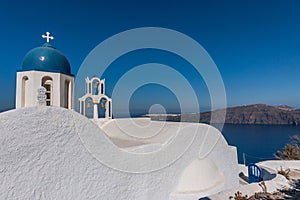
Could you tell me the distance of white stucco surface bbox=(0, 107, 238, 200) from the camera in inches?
139

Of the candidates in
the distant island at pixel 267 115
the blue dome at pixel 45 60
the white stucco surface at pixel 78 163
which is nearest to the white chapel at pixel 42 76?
the blue dome at pixel 45 60

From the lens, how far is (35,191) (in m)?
3.74

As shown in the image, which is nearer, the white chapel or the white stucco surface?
the white stucco surface

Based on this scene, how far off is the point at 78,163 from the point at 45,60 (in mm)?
3999

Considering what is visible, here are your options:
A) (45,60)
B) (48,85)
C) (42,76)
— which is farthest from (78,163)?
(48,85)

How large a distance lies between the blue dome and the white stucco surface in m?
3.23

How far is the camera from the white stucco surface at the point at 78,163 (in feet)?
11.6

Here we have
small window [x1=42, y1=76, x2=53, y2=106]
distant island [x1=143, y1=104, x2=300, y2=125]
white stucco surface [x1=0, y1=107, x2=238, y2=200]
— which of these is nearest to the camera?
white stucco surface [x1=0, y1=107, x2=238, y2=200]

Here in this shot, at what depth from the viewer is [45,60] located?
22.0 feet

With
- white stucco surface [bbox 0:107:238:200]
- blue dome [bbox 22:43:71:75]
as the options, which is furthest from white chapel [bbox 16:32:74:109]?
white stucco surface [bbox 0:107:238:200]

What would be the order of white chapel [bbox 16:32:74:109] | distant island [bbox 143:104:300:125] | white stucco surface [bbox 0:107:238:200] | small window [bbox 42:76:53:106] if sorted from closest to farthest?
white stucco surface [bbox 0:107:238:200], white chapel [bbox 16:32:74:109], small window [bbox 42:76:53:106], distant island [bbox 143:104:300:125]

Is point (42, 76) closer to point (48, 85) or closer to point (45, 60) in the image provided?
point (45, 60)

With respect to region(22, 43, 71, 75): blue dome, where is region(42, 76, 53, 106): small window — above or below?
below

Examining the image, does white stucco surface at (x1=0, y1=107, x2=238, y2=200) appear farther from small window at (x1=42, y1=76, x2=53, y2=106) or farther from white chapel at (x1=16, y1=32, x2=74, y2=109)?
small window at (x1=42, y1=76, x2=53, y2=106)
